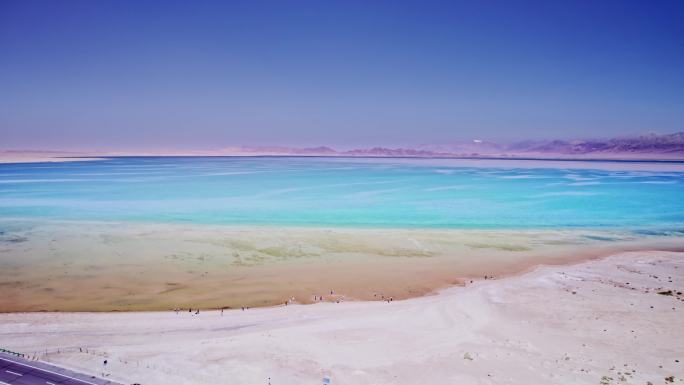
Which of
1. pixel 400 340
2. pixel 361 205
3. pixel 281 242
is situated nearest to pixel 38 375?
pixel 400 340

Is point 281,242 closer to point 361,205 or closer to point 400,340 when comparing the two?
point 400,340

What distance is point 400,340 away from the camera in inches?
608

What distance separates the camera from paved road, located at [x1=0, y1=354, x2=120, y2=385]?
1217 centimetres

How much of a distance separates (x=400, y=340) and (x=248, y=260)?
518 inches

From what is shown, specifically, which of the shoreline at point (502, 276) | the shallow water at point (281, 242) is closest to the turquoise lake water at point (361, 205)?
the shallow water at point (281, 242)

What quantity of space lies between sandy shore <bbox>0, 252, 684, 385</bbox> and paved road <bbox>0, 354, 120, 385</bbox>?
1.52 feet

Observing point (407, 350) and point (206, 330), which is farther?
point (206, 330)

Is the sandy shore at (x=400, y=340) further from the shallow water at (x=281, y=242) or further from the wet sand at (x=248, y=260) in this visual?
the shallow water at (x=281, y=242)

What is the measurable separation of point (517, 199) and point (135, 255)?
4570 cm

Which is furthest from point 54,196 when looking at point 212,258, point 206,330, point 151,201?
point 206,330

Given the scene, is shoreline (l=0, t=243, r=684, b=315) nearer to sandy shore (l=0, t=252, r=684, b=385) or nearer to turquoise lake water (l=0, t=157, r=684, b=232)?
sandy shore (l=0, t=252, r=684, b=385)

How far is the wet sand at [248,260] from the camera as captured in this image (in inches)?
794

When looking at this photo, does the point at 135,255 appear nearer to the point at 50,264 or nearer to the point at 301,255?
the point at 50,264

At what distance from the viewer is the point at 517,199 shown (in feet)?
180
